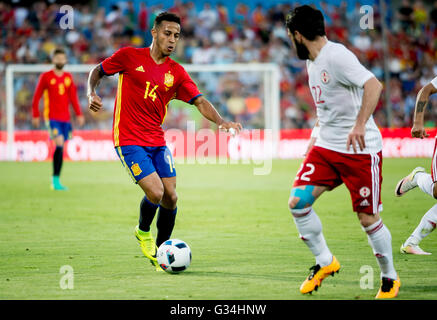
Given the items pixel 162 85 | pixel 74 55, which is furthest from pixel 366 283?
pixel 74 55

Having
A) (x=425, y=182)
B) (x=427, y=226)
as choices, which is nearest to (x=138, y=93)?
(x=425, y=182)

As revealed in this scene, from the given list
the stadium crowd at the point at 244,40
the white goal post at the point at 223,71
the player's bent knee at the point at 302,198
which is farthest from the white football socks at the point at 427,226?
the stadium crowd at the point at 244,40

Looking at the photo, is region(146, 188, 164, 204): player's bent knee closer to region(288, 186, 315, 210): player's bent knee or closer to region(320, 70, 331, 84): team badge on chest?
region(288, 186, 315, 210): player's bent knee

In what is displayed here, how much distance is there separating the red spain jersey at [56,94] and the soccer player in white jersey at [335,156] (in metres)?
10.0

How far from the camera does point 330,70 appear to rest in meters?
5.48

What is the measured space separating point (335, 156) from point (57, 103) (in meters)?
10.3

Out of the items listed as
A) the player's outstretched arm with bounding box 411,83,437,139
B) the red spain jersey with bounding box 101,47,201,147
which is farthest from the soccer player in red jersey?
the player's outstretched arm with bounding box 411,83,437,139

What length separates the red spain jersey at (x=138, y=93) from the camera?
7.12 meters

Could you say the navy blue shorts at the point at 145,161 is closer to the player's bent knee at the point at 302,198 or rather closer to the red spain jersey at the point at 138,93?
the red spain jersey at the point at 138,93

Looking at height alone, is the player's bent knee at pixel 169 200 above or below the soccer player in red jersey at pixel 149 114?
below

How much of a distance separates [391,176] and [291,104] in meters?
10.2

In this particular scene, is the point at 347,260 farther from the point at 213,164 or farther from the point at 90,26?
the point at 90,26

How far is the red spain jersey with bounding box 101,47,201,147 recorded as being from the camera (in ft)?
23.4

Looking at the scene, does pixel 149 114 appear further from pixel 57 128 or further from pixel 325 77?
pixel 57 128
